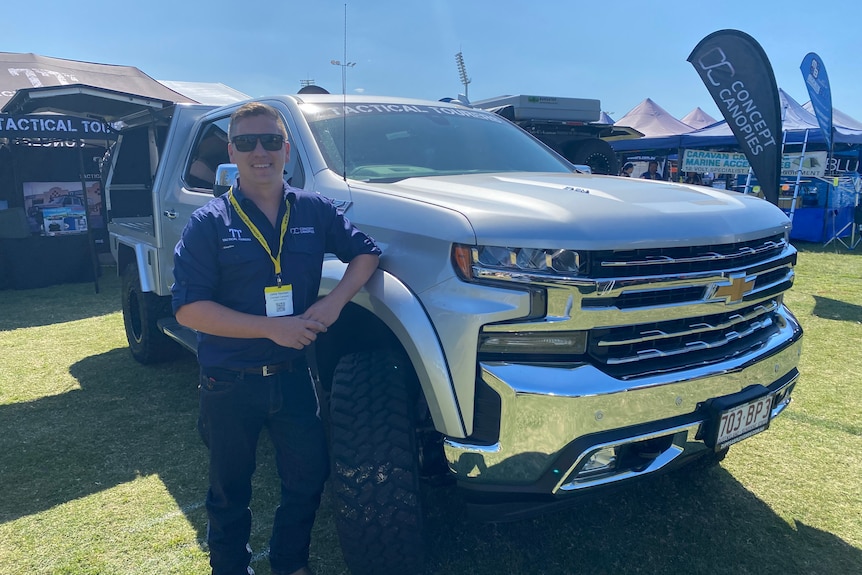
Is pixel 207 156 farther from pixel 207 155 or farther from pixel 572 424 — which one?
pixel 572 424

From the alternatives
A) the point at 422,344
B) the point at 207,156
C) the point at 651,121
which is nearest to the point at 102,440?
the point at 207,156

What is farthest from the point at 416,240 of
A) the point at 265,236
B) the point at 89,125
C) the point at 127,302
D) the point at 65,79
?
the point at 65,79

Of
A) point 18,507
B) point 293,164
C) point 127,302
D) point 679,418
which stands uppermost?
point 293,164

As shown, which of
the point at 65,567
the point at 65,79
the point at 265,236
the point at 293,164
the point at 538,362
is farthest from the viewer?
the point at 65,79

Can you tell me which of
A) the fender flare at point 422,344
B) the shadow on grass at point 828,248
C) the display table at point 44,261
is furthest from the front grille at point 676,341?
the shadow on grass at point 828,248

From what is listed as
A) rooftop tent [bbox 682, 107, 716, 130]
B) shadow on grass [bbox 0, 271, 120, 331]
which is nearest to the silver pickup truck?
shadow on grass [bbox 0, 271, 120, 331]

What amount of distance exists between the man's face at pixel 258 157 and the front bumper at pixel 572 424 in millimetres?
1000

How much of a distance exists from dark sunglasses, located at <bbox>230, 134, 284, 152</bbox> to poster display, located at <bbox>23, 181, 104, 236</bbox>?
8.49 m

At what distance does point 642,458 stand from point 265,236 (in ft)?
4.98

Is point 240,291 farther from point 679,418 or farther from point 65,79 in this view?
point 65,79

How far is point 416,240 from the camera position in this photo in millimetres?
2176

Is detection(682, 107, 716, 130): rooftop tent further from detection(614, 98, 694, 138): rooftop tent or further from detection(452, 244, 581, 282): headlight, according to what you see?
detection(452, 244, 581, 282): headlight

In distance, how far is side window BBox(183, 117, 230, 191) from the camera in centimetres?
394

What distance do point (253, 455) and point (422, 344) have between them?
791 mm
